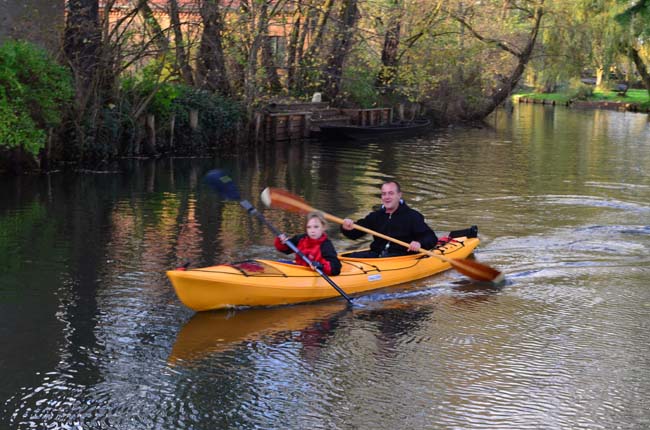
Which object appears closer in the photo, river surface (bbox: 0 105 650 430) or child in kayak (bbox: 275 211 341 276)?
river surface (bbox: 0 105 650 430)

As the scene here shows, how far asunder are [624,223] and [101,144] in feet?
37.9

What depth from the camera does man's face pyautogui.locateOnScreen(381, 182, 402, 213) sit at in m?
11.4

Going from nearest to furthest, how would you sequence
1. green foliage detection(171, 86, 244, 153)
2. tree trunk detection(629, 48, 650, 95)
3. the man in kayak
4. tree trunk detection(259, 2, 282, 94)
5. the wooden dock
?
the man in kayak
green foliage detection(171, 86, 244, 153)
tree trunk detection(259, 2, 282, 94)
the wooden dock
tree trunk detection(629, 48, 650, 95)

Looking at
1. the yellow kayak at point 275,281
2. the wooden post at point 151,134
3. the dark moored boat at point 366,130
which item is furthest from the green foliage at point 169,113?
the yellow kayak at point 275,281

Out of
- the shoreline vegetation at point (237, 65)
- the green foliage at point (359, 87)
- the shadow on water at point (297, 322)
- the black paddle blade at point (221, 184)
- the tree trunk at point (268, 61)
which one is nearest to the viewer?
the shadow on water at point (297, 322)

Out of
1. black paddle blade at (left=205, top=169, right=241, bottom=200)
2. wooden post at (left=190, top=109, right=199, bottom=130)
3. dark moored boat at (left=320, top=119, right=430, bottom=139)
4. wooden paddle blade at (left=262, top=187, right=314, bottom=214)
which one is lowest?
wooden paddle blade at (left=262, top=187, right=314, bottom=214)

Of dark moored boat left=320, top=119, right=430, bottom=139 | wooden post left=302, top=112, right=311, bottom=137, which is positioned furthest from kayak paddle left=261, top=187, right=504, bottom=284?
dark moored boat left=320, top=119, right=430, bottom=139

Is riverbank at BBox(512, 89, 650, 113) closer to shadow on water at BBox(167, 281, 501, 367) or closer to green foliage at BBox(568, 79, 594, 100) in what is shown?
green foliage at BBox(568, 79, 594, 100)

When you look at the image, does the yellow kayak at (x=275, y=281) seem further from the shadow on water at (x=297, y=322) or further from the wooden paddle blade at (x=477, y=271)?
the wooden paddle blade at (x=477, y=271)

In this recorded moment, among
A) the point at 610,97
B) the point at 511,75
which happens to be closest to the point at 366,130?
the point at 511,75

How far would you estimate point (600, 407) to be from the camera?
7457mm

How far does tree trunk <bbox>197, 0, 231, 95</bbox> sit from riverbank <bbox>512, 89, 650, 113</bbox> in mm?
35023

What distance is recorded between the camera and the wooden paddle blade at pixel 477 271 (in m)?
11.2

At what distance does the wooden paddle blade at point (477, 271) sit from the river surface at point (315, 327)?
0.69ft
